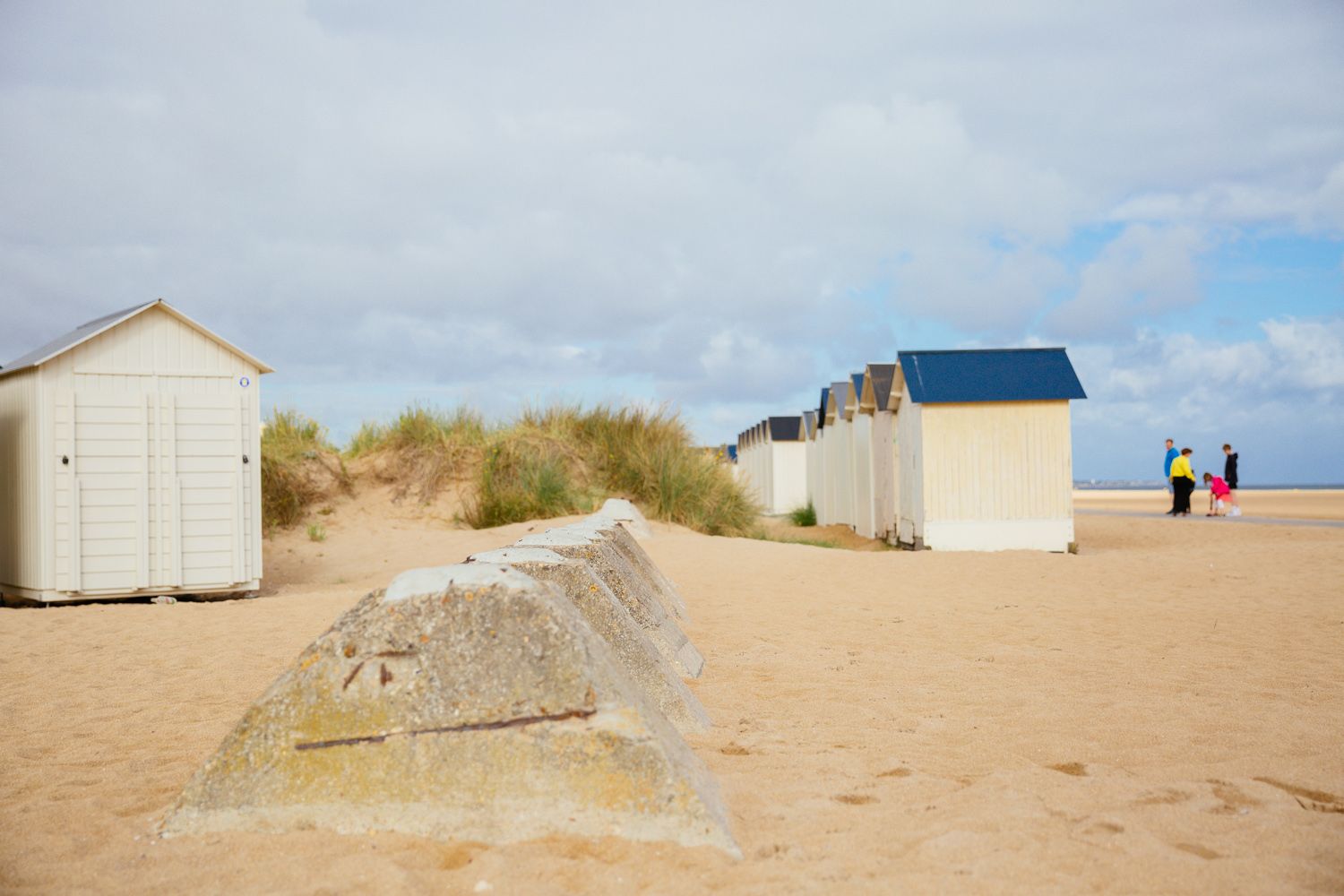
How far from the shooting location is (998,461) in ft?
55.2

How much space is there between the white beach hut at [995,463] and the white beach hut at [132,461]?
1056 centimetres

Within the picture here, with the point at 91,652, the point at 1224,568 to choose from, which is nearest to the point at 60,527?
the point at 91,652

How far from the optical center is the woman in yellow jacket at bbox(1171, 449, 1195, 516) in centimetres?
2227

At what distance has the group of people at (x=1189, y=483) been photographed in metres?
22.3

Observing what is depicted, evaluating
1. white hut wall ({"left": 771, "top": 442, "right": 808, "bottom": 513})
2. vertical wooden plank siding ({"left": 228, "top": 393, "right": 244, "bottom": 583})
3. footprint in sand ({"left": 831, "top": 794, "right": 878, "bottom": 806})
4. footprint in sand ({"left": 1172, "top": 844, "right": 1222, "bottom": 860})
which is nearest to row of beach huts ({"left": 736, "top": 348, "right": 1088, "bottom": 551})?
vertical wooden plank siding ({"left": 228, "top": 393, "right": 244, "bottom": 583})

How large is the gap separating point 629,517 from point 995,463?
7.13 metres

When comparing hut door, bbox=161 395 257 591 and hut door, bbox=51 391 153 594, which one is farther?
hut door, bbox=161 395 257 591

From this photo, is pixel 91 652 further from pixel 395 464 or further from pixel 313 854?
pixel 395 464

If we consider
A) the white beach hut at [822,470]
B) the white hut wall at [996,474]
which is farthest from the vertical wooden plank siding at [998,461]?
the white beach hut at [822,470]

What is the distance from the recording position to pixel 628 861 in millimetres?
2865

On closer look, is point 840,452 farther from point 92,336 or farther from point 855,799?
point 855,799

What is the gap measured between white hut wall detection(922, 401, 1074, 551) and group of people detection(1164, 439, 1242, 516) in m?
6.82

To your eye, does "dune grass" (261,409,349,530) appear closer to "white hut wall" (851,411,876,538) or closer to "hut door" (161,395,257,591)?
"hut door" (161,395,257,591)

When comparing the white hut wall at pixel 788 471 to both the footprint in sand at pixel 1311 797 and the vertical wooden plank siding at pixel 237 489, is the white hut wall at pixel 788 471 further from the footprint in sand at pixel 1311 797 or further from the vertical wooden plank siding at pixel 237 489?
the footprint in sand at pixel 1311 797
